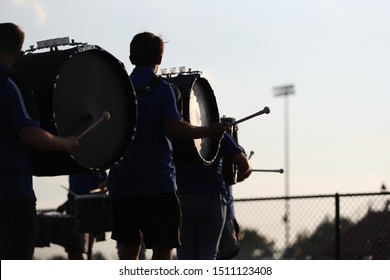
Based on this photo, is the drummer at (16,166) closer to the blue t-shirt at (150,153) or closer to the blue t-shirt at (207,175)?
the blue t-shirt at (150,153)

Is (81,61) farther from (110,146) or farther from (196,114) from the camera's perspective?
(196,114)

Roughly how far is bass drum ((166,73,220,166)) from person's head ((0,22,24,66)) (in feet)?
5.33

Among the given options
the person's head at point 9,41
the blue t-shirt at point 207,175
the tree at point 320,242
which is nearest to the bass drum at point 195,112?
the blue t-shirt at point 207,175

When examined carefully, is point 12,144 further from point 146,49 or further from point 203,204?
point 203,204

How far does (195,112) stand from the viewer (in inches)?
278

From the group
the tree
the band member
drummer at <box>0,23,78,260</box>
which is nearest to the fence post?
the tree

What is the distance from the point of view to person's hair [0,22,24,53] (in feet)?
16.9

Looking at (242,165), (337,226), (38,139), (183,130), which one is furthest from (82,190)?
(38,139)

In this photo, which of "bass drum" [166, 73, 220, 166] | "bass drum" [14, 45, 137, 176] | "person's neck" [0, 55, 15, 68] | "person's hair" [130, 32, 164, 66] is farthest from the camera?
"bass drum" [166, 73, 220, 166]

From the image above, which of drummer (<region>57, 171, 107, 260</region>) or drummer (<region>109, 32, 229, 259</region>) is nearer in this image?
drummer (<region>109, 32, 229, 259</region>)

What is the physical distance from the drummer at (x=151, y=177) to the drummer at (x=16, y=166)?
1.19m

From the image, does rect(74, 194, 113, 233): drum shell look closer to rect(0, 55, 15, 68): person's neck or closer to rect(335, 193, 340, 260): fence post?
rect(335, 193, 340, 260): fence post

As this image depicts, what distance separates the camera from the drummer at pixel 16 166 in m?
4.96

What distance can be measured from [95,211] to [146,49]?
5870 millimetres
